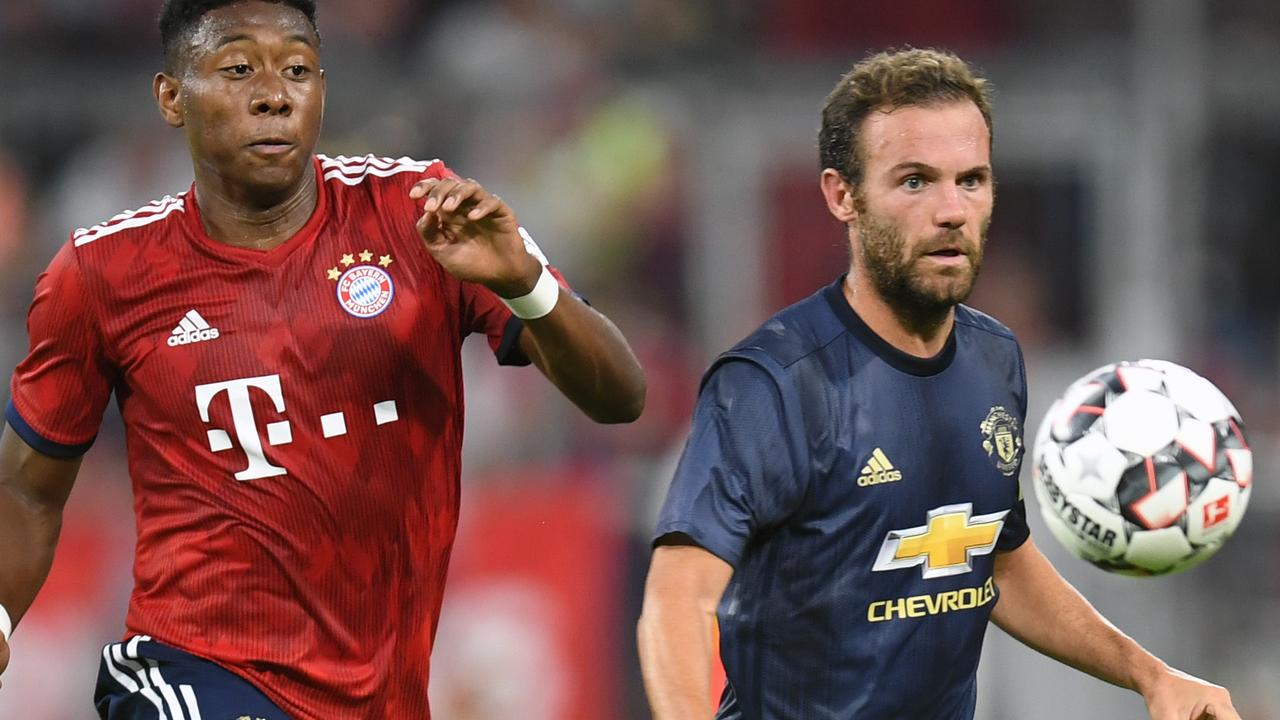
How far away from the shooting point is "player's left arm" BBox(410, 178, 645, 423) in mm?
4023

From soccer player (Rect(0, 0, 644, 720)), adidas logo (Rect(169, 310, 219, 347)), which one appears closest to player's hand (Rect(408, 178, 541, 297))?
soccer player (Rect(0, 0, 644, 720))

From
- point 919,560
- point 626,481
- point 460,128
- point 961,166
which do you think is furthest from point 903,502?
point 460,128

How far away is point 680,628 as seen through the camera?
3920mm

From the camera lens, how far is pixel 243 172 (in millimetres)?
4484

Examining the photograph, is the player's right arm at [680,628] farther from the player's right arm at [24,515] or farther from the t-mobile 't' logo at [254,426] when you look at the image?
the player's right arm at [24,515]

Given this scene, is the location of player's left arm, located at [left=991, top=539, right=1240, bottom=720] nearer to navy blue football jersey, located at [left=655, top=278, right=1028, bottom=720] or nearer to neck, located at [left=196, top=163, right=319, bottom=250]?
navy blue football jersey, located at [left=655, top=278, right=1028, bottom=720]

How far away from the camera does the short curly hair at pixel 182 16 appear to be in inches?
178

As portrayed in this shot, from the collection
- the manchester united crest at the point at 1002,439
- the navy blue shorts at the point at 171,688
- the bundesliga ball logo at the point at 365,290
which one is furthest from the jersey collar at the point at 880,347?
the navy blue shorts at the point at 171,688

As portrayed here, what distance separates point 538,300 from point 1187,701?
1.75 meters

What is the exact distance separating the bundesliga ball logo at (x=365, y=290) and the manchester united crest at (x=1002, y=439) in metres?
1.40

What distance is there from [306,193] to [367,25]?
6849 millimetres

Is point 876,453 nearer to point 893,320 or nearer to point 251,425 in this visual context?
point 893,320

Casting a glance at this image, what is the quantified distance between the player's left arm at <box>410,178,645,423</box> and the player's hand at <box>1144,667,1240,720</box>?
1.38m

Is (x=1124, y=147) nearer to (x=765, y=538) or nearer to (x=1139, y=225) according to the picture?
(x=1139, y=225)
